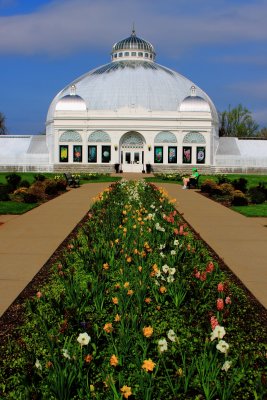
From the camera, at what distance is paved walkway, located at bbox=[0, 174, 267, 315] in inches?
331

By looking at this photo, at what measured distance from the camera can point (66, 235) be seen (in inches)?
510

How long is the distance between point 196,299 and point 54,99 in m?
76.9

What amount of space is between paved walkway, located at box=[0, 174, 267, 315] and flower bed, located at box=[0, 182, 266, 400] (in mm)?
503

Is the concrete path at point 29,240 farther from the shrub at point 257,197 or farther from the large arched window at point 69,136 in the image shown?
the large arched window at point 69,136

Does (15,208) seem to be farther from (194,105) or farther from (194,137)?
(194,105)

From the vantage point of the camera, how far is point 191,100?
67.2 meters

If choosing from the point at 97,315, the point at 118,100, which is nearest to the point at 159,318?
the point at 97,315

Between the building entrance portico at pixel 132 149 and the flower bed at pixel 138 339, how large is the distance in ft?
189

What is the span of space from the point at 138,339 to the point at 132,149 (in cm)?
6181

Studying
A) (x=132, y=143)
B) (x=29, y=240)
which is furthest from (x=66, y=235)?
(x=132, y=143)

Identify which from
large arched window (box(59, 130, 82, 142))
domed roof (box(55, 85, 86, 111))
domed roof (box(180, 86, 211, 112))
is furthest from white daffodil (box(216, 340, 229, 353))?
domed roof (box(55, 85, 86, 111))

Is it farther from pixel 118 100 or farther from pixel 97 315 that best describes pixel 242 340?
pixel 118 100

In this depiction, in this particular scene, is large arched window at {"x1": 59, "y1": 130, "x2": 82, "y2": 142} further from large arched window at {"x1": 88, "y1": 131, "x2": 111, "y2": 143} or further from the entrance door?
the entrance door

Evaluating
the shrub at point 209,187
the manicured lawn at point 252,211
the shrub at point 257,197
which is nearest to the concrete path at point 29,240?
the manicured lawn at point 252,211
